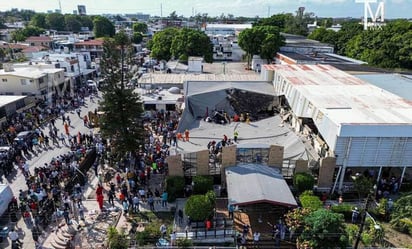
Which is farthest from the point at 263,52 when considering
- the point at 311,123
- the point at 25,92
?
the point at 25,92

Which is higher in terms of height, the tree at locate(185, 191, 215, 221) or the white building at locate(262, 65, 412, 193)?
the white building at locate(262, 65, 412, 193)

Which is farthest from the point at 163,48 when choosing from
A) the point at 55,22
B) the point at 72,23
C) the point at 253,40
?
the point at 55,22

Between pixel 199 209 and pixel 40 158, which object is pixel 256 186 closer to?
pixel 199 209

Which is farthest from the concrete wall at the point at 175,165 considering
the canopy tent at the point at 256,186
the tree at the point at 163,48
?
the tree at the point at 163,48

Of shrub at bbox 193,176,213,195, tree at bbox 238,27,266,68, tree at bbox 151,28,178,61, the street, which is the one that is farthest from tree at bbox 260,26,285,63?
shrub at bbox 193,176,213,195

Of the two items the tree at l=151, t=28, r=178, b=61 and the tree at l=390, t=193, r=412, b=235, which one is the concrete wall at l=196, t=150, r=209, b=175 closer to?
the tree at l=390, t=193, r=412, b=235
